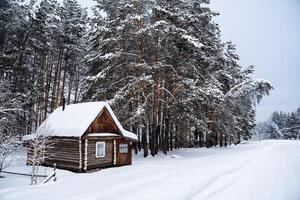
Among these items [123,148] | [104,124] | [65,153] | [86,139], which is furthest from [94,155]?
[123,148]

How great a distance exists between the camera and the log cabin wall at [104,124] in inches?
847

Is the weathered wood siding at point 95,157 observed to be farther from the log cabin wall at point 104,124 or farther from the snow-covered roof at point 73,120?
the snow-covered roof at point 73,120

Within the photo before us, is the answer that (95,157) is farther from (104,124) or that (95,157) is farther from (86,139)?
(104,124)

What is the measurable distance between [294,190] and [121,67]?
19.3 meters

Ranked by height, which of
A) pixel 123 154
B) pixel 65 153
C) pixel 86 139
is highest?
pixel 86 139

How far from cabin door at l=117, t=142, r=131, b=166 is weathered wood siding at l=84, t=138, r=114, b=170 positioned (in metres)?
0.74

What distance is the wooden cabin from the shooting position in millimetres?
20281

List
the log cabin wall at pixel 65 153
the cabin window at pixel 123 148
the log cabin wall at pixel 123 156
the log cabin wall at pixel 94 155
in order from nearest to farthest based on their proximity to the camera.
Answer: the log cabin wall at pixel 65 153 → the log cabin wall at pixel 94 155 → the log cabin wall at pixel 123 156 → the cabin window at pixel 123 148

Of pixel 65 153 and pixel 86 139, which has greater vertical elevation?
pixel 86 139

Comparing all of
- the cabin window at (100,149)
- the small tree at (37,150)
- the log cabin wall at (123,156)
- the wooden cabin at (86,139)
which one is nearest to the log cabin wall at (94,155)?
the wooden cabin at (86,139)

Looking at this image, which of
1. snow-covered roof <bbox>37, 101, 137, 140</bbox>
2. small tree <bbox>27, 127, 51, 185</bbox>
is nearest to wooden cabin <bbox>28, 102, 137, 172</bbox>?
snow-covered roof <bbox>37, 101, 137, 140</bbox>

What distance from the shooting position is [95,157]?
2116 cm

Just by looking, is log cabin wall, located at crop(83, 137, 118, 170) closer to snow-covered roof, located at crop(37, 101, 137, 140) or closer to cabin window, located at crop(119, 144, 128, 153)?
cabin window, located at crop(119, 144, 128, 153)

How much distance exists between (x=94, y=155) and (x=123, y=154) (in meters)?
3.19
